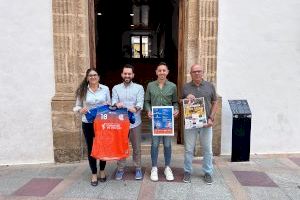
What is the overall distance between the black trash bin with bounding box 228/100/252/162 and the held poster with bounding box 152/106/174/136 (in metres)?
1.51

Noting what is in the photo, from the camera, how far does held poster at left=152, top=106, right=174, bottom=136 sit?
4496 mm

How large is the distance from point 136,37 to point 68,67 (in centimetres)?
1466

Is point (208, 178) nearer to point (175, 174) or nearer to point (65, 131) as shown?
point (175, 174)

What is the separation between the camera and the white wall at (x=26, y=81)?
5.45 m

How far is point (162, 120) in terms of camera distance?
4.53 metres

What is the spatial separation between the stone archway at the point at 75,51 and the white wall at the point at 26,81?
5.3 inches

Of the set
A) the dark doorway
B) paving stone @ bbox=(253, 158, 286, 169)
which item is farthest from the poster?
the dark doorway

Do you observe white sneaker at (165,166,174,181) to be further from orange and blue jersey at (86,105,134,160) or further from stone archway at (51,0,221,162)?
stone archway at (51,0,221,162)

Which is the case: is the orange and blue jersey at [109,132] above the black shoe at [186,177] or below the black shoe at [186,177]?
above

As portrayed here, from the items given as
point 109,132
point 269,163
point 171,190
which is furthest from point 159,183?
point 269,163

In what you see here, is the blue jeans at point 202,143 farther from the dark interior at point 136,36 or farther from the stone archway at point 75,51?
the dark interior at point 136,36

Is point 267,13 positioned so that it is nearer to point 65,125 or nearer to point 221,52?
point 221,52

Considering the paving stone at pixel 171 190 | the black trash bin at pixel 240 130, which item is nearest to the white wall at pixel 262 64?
the black trash bin at pixel 240 130

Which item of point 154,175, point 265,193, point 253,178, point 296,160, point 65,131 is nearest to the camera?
point 265,193
